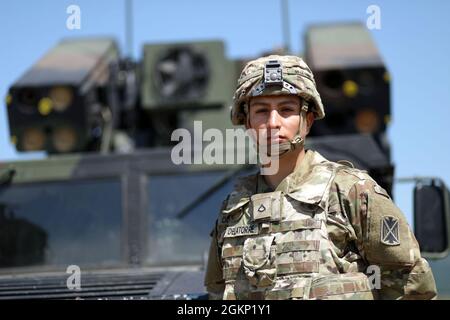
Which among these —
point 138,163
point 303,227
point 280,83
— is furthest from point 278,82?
point 138,163

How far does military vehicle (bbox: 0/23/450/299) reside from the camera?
371 cm

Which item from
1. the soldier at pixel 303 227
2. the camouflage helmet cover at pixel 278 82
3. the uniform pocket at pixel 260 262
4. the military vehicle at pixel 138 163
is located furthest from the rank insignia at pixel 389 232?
the military vehicle at pixel 138 163

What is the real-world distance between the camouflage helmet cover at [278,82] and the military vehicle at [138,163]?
2.48 feet

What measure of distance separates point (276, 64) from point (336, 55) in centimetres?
285

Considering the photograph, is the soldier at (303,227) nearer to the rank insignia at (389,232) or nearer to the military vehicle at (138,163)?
the rank insignia at (389,232)

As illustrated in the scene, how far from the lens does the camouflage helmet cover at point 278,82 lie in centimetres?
233

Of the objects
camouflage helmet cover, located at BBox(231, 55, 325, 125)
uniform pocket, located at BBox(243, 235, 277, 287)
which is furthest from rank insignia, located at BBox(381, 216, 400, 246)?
camouflage helmet cover, located at BBox(231, 55, 325, 125)

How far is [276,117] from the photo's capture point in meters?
2.33

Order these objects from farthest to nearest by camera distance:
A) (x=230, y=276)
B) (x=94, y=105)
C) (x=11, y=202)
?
(x=94, y=105)
(x=11, y=202)
(x=230, y=276)

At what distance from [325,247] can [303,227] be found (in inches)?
3.0

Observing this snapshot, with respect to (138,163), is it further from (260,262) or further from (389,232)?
(389,232)

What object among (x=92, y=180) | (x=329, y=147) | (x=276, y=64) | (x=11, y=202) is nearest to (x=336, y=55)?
(x=329, y=147)
